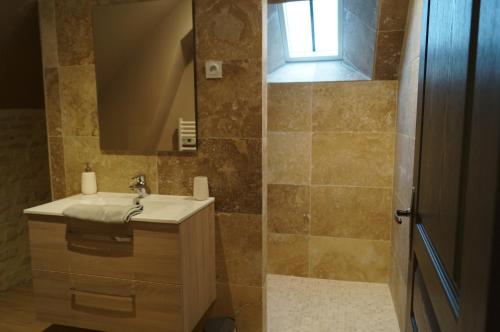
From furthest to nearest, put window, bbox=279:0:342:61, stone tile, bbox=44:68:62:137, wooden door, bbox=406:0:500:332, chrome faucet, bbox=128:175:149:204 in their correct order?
window, bbox=279:0:342:61 < stone tile, bbox=44:68:62:137 < chrome faucet, bbox=128:175:149:204 < wooden door, bbox=406:0:500:332

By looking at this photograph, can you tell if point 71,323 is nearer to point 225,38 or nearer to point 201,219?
point 201,219

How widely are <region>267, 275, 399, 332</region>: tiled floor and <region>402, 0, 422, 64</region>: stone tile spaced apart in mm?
1698

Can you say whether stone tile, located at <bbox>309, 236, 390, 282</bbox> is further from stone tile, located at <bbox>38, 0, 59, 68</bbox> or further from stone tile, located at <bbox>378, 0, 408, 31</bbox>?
stone tile, located at <bbox>38, 0, 59, 68</bbox>

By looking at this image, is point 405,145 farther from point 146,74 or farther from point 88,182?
point 88,182

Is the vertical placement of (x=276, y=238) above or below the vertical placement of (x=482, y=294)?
below

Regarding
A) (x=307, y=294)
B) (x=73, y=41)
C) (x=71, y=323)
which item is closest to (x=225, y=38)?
(x=73, y=41)

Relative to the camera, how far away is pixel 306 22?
10.4 ft

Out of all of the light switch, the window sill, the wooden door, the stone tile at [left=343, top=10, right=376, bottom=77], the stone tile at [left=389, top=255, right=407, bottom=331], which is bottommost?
the stone tile at [left=389, top=255, right=407, bottom=331]

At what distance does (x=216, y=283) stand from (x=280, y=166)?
1220 millimetres

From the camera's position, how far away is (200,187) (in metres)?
2.03

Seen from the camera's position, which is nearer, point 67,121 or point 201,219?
point 201,219

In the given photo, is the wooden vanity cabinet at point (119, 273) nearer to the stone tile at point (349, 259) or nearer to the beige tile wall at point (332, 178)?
the beige tile wall at point (332, 178)

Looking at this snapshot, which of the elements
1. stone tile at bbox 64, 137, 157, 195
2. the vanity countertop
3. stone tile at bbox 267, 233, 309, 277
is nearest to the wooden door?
the vanity countertop

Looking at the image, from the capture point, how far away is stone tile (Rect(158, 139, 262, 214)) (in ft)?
6.61
